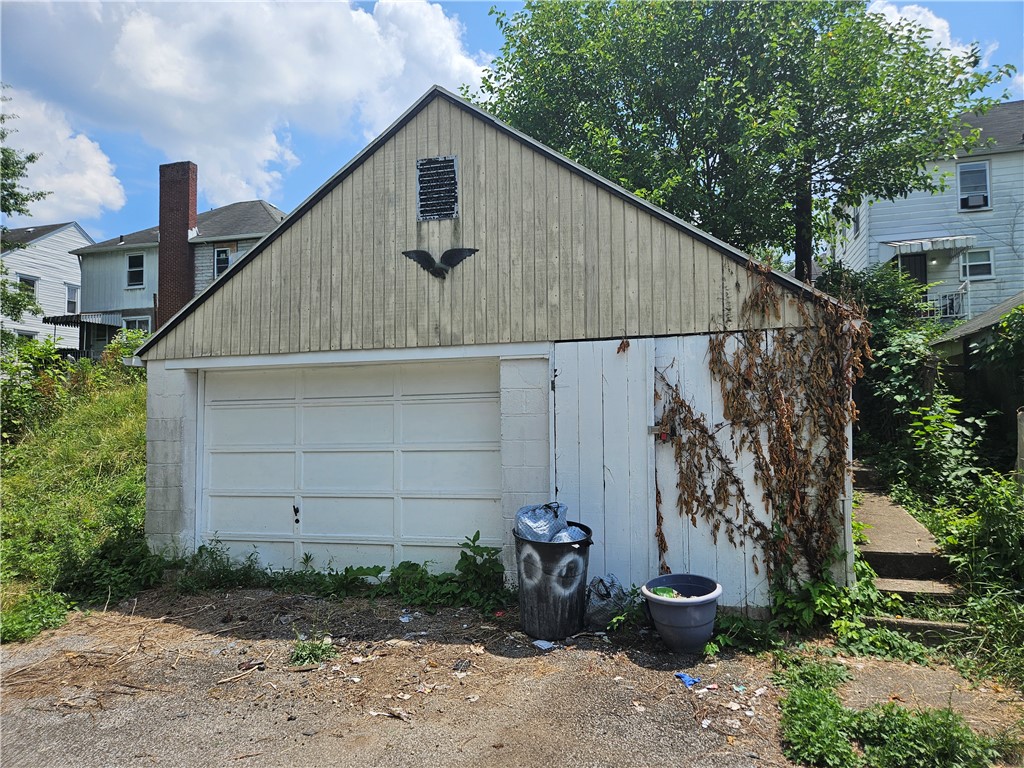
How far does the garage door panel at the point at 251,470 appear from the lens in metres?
7.23

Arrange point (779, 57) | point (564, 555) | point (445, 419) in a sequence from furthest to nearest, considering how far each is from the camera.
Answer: point (779, 57) → point (445, 419) → point (564, 555)

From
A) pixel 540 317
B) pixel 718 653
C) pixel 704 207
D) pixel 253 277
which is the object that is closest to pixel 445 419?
pixel 540 317

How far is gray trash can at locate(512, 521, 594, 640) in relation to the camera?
5207 millimetres

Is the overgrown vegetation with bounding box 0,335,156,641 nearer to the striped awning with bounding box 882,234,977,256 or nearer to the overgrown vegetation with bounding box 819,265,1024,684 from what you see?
the overgrown vegetation with bounding box 819,265,1024,684

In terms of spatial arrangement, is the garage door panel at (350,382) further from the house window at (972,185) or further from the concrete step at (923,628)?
the house window at (972,185)

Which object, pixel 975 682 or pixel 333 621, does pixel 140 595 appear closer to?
pixel 333 621

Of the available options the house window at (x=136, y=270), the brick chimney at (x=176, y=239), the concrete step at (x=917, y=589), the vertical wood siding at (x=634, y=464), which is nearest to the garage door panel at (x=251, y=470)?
the vertical wood siding at (x=634, y=464)

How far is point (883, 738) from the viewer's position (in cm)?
351

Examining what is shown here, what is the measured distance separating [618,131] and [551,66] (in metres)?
1.85

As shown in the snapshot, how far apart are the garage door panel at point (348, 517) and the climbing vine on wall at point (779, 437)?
296 centimetres

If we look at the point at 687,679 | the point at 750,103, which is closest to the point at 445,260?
the point at 687,679

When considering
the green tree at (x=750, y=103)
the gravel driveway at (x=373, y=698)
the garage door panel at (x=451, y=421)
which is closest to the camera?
the gravel driveway at (x=373, y=698)

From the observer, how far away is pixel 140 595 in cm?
673

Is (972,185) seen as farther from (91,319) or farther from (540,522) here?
(91,319)
